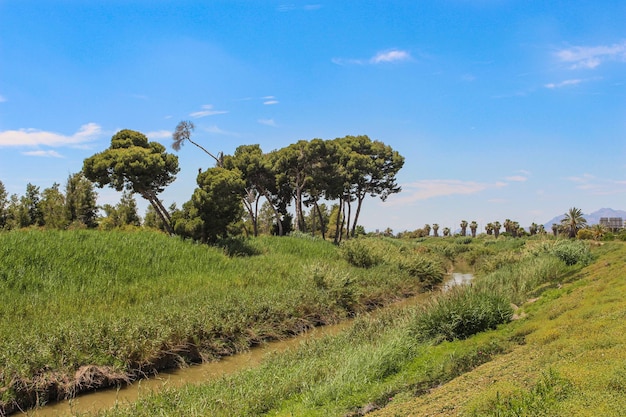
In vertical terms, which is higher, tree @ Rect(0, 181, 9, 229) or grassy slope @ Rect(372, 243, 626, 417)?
tree @ Rect(0, 181, 9, 229)

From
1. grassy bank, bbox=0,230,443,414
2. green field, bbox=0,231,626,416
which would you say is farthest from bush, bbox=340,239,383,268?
green field, bbox=0,231,626,416

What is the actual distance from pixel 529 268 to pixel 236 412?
1844cm

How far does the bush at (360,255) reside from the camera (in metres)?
27.3

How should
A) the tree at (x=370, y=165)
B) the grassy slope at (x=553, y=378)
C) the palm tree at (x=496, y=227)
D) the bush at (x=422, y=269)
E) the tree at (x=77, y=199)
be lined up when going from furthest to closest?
the palm tree at (x=496, y=227) → the tree at (x=370, y=165) → the tree at (x=77, y=199) → the bush at (x=422, y=269) → the grassy slope at (x=553, y=378)

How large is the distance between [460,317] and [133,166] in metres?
20.8

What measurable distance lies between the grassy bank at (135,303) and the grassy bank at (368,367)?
255 cm

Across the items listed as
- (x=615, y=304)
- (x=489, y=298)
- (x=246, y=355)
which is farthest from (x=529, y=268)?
(x=246, y=355)

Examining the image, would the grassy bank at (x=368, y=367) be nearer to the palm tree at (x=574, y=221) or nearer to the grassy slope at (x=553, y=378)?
the grassy slope at (x=553, y=378)

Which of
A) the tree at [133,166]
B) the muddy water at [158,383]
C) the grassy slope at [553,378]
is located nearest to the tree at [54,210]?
the tree at [133,166]

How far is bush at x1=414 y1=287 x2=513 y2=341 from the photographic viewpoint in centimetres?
1078

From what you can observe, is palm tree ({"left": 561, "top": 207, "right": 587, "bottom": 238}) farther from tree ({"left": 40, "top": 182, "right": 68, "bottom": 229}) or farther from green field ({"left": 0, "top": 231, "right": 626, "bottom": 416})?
tree ({"left": 40, "top": 182, "right": 68, "bottom": 229})

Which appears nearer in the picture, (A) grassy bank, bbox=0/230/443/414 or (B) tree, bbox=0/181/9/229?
(A) grassy bank, bbox=0/230/443/414

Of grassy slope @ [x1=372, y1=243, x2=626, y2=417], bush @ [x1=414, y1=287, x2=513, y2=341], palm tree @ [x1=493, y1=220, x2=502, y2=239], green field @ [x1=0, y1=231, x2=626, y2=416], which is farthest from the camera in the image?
palm tree @ [x1=493, y1=220, x2=502, y2=239]

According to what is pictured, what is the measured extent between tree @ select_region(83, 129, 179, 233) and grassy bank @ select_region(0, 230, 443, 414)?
5.30 metres
